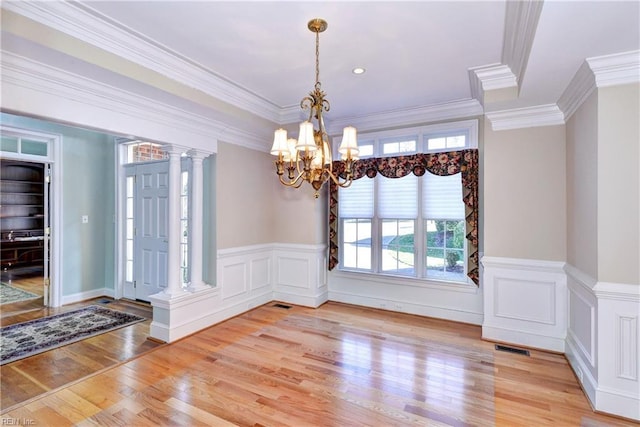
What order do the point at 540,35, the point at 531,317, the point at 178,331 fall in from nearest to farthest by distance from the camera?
the point at 540,35, the point at 531,317, the point at 178,331

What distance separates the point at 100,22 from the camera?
7.41 feet

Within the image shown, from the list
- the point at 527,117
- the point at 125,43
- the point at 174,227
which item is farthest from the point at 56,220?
the point at 527,117

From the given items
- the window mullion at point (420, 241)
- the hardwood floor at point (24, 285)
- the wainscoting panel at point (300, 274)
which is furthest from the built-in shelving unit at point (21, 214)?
the window mullion at point (420, 241)

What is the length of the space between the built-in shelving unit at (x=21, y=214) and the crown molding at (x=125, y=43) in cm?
675

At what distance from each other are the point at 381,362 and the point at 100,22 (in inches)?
143

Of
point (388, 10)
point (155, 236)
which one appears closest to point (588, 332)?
point (388, 10)

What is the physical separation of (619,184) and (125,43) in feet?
12.8

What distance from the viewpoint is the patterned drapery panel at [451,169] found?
12.6 ft

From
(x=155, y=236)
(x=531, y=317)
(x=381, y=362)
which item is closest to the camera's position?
(x=381, y=362)

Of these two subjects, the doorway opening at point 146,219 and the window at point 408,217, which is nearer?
the window at point 408,217

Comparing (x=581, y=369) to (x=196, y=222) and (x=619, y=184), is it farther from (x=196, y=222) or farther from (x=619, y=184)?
(x=196, y=222)

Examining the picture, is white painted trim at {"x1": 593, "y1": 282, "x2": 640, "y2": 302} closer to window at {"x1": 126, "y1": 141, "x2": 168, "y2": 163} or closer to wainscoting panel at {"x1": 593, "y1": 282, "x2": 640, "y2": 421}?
wainscoting panel at {"x1": 593, "y1": 282, "x2": 640, "y2": 421}

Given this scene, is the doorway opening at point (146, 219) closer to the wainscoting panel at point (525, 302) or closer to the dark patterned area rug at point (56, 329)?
the dark patterned area rug at point (56, 329)

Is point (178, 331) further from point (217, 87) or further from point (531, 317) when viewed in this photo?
point (531, 317)
